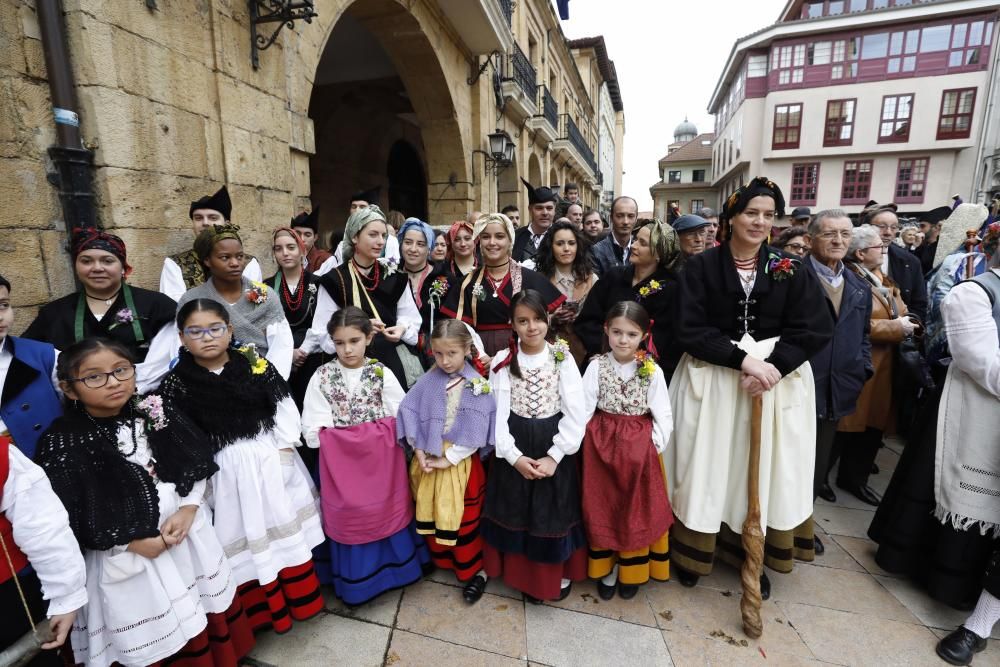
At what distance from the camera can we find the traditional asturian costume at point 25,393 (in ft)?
6.31

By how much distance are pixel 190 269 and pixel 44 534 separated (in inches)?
77.8

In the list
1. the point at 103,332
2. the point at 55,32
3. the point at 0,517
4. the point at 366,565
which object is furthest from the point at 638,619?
the point at 55,32

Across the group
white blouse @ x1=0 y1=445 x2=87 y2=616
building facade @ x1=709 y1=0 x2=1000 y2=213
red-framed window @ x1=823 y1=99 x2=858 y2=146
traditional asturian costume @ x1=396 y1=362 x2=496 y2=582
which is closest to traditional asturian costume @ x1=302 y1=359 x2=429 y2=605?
traditional asturian costume @ x1=396 y1=362 x2=496 y2=582

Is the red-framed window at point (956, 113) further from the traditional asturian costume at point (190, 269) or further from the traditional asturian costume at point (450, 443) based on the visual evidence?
the traditional asturian costume at point (190, 269)

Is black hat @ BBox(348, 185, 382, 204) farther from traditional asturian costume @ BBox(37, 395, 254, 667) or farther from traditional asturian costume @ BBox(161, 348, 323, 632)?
traditional asturian costume @ BBox(37, 395, 254, 667)

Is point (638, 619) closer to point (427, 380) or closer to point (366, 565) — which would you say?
point (366, 565)

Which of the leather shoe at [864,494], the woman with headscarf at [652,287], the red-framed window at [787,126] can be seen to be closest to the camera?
the woman with headscarf at [652,287]

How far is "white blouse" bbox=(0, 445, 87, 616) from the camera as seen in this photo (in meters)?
1.57

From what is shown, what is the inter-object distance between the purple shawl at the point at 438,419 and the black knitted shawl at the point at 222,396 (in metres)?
0.71

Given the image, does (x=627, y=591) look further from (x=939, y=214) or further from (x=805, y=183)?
(x=805, y=183)

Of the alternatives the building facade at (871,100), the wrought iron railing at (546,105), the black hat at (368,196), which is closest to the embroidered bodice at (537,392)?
the black hat at (368,196)

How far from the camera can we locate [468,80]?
8.73 metres

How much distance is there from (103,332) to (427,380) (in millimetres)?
1659

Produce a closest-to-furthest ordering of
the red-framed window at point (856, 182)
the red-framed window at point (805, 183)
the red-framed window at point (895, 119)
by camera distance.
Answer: the red-framed window at point (895, 119)
the red-framed window at point (856, 182)
the red-framed window at point (805, 183)
